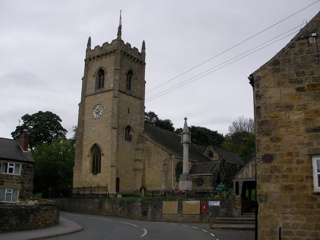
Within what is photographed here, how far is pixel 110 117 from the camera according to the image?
45.3 m

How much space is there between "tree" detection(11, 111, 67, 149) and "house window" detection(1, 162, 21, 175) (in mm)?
38011

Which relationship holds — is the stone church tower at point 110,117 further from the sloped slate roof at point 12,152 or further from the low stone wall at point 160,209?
the sloped slate roof at point 12,152

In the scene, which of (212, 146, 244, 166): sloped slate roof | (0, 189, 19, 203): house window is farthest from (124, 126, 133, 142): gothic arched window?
(0, 189, 19, 203): house window

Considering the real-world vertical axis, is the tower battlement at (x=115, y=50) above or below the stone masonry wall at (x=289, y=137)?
above

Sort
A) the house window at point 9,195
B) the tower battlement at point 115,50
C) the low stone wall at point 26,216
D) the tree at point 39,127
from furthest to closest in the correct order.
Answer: the tree at point 39,127
the tower battlement at point 115,50
the house window at point 9,195
the low stone wall at point 26,216

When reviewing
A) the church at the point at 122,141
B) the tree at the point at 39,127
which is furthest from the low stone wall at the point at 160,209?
the tree at the point at 39,127

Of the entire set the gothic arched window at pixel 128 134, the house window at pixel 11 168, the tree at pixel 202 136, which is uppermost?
the tree at pixel 202 136

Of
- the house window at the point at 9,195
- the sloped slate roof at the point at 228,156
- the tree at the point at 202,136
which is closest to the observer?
the house window at the point at 9,195

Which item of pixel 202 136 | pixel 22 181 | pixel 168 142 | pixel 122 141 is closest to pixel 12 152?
pixel 22 181

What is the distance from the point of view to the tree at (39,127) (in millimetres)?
70438

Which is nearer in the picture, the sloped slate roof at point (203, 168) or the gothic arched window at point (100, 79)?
the sloped slate roof at point (203, 168)

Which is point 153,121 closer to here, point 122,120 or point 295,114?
point 122,120

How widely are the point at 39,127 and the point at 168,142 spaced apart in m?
31.6

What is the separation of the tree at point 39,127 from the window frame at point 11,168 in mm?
38006
